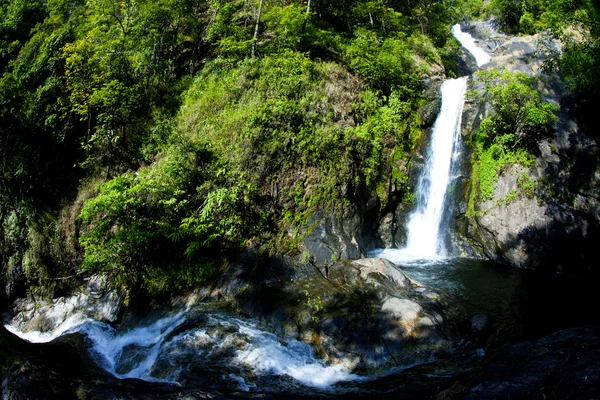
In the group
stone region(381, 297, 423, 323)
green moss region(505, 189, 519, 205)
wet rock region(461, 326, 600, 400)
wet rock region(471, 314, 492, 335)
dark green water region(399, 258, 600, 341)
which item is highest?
green moss region(505, 189, 519, 205)

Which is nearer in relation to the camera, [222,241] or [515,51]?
[222,241]

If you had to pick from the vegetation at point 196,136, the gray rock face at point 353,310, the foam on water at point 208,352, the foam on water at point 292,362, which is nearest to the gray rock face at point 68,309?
the vegetation at point 196,136

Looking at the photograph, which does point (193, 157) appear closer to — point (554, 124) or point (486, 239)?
point (486, 239)

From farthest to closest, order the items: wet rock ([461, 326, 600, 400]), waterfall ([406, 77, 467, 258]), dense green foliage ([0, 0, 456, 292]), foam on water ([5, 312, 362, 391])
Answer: waterfall ([406, 77, 467, 258]) < dense green foliage ([0, 0, 456, 292]) < foam on water ([5, 312, 362, 391]) < wet rock ([461, 326, 600, 400])

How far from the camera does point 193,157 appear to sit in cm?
1070

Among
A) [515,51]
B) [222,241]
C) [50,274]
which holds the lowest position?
[50,274]

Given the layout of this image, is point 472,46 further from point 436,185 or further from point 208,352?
point 208,352

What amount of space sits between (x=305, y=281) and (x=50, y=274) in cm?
767

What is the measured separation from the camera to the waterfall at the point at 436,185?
13.0m

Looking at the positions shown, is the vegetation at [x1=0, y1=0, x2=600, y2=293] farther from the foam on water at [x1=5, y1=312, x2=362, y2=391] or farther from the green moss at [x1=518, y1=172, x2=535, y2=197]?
the foam on water at [x1=5, y1=312, x2=362, y2=391]

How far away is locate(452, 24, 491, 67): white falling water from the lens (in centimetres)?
2542

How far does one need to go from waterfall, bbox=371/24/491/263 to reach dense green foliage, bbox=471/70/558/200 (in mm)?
1271

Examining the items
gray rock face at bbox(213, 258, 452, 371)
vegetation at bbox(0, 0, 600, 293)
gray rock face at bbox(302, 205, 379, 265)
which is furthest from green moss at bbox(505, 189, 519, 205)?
gray rock face at bbox(213, 258, 452, 371)

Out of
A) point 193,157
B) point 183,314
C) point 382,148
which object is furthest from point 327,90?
point 183,314
